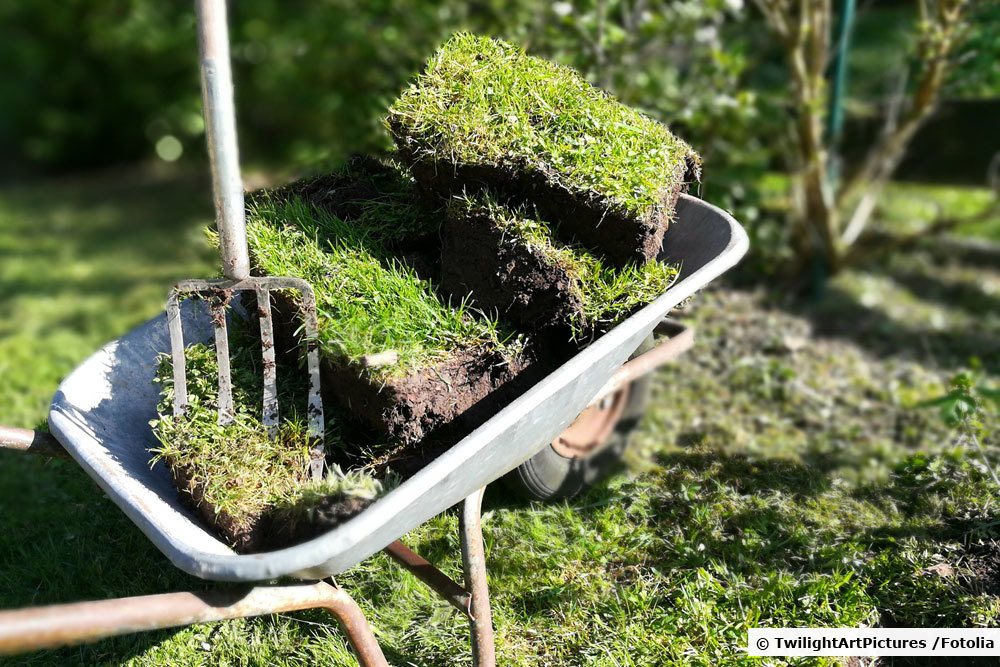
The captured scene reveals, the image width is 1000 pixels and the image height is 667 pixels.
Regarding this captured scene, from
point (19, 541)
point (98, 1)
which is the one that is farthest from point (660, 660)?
point (98, 1)

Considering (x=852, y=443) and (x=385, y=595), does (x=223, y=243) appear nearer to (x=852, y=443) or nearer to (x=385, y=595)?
(x=385, y=595)

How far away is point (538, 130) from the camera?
2197mm

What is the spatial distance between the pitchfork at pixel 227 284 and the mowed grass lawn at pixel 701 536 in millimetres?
728

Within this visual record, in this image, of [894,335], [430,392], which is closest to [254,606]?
[430,392]

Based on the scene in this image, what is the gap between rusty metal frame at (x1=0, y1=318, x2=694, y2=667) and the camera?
1375 mm

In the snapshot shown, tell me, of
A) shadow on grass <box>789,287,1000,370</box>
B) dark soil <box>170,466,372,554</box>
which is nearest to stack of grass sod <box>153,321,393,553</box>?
dark soil <box>170,466,372,554</box>

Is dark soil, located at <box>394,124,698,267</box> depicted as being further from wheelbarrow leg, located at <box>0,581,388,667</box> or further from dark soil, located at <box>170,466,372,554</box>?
wheelbarrow leg, located at <box>0,581,388,667</box>

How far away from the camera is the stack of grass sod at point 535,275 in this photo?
209cm

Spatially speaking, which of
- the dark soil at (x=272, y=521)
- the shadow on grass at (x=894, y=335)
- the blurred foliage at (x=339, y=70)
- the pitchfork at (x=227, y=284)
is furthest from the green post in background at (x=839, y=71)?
the dark soil at (x=272, y=521)

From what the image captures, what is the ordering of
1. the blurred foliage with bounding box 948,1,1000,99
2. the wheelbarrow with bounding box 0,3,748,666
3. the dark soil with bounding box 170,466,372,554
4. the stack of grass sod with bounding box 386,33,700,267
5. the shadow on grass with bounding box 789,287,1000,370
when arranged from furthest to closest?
the shadow on grass with bounding box 789,287,1000,370
the blurred foliage with bounding box 948,1,1000,99
the stack of grass sod with bounding box 386,33,700,267
the dark soil with bounding box 170,466,372,554
the wheelbarrow with bounding box 0,3,748,666

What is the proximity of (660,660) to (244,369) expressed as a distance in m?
1.35

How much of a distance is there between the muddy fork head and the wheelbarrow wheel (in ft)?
2.45

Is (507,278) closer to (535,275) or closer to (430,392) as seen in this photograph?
(535,275)

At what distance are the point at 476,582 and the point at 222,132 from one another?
1.25m
